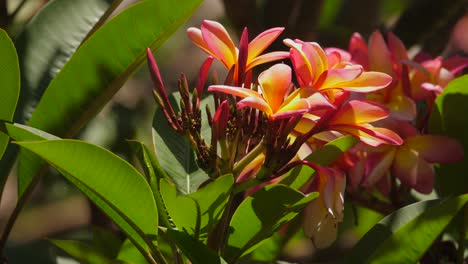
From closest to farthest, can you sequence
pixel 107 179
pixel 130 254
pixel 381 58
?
pixel 107 179
pixel 130 254
pixel 381 58

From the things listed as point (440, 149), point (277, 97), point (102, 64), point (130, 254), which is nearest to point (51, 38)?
point (102, 64)

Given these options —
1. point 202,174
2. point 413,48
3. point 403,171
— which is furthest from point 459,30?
point 202,174

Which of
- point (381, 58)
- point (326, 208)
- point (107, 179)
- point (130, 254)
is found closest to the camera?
point (107, 179)

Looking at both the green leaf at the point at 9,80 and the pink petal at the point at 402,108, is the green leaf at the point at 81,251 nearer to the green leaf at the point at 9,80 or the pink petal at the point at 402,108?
the green leaf at the point at 9,80

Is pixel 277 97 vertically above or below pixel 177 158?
above

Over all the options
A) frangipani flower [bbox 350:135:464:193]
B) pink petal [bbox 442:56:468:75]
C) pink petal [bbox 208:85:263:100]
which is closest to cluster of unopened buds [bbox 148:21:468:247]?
pink petal [bbox 208:85:263:100]

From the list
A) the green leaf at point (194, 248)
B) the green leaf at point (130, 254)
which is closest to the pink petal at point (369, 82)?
the green leaf at point (194, 248)

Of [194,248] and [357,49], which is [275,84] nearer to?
[194,248]
